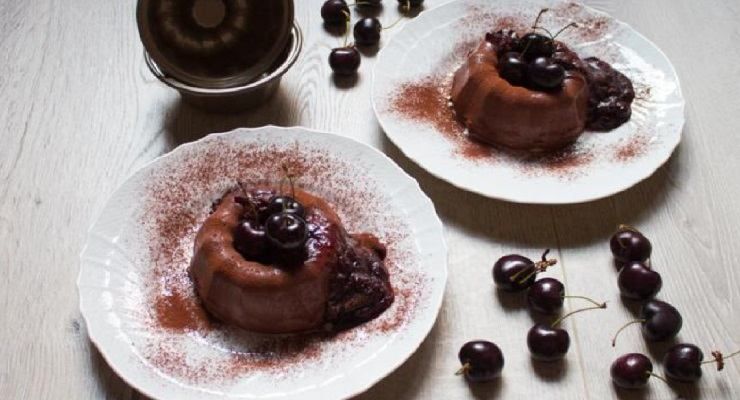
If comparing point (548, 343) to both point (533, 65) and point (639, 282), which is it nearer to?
point (639, 282)

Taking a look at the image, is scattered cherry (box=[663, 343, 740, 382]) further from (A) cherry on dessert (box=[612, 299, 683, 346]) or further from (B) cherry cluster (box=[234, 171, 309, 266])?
(B) cherry cluster (box=[234, 171, 309, 266])

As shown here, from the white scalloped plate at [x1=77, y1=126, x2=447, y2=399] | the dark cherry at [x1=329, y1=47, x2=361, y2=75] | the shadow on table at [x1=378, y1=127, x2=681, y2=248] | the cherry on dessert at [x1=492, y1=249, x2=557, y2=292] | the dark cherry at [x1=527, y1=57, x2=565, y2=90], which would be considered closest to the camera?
the white scalloped plate at [x1=77, y1=126, x2=447, y2=399]

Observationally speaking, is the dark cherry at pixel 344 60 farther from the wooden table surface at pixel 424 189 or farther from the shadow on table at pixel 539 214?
the shadow on table at pixel 539 214

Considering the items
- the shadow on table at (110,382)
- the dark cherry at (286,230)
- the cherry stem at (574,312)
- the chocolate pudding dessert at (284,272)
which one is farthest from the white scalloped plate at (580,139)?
the shadow on table at (110,382)

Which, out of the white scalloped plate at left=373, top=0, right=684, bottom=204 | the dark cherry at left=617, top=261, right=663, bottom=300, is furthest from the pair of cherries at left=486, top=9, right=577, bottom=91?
the dark cherry at left=617, top=261, right=663, bottom=300

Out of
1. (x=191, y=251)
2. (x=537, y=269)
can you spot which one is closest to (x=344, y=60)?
(x=191, y=251)

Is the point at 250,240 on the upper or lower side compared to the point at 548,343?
upper
